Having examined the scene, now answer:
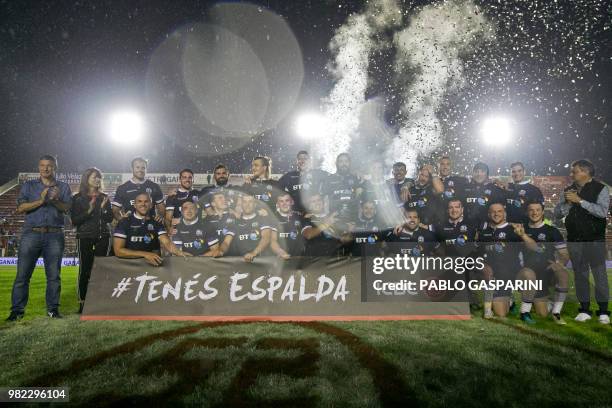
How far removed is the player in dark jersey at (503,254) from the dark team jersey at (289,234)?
305cm

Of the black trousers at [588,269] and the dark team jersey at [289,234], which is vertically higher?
the dark team jersey at [289,234]

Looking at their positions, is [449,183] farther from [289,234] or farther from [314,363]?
[314,363]

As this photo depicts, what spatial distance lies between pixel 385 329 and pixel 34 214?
18.1 feet

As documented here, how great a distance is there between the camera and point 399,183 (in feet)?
25.8

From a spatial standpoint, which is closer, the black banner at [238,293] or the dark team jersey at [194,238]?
the black banner at [238,293]

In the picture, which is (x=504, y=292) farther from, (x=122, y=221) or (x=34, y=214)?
(x=34, y=214)

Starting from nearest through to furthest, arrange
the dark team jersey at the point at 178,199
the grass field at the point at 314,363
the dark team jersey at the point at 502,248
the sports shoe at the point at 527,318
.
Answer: the grass field at the point at 314,363
the sports shoe at the point at 527,318
the dark team jersey at the point at 502,248
the dark team jersey at the point at 178,199

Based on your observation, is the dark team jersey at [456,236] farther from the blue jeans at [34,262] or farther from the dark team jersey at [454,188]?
the blue jeans at [34,262]

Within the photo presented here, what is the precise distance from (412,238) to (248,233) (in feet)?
9.32

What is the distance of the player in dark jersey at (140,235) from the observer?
591 cm

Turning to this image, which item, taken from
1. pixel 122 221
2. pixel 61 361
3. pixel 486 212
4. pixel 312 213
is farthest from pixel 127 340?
pixel 486 212

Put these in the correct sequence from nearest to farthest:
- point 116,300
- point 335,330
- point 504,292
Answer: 1. point 335,330
2. point 116,300
3. point 504,292

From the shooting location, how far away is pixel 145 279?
554 centimetres

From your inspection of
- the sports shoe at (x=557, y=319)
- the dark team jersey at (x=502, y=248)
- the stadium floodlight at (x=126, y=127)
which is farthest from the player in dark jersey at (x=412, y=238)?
the stadium floodlight at (x=126, y=127)
